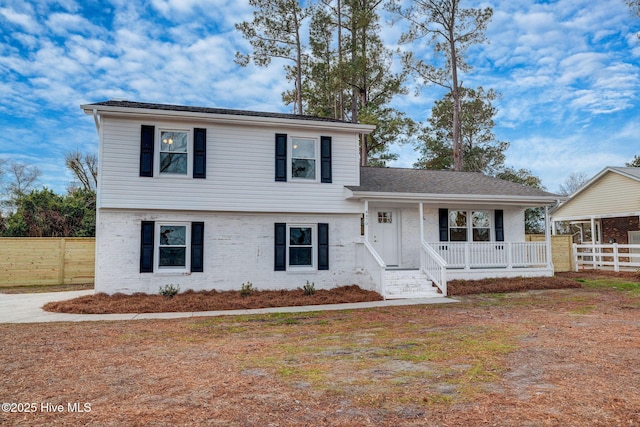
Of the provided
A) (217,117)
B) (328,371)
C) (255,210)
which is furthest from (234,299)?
(328,371)

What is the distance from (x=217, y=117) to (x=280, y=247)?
13.6 ft

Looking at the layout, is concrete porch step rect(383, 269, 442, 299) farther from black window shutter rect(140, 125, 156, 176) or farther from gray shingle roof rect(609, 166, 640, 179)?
gray shingle roof rect(609, 166, 640, 179)

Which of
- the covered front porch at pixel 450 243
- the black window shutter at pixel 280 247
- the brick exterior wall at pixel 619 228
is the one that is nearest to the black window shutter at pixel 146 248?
the black window shutter at pixel 280 247

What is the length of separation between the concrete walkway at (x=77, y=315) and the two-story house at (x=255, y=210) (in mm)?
1051

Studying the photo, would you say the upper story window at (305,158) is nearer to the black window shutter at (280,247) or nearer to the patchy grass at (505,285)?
the black window shutter at (280,247)

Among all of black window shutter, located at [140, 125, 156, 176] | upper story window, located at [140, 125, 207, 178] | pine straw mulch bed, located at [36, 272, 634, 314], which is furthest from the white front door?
black window shutter, located at [140, 125, 156, 176]

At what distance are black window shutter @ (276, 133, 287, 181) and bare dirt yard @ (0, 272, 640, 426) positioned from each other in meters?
4.92

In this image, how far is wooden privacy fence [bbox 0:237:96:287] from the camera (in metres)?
13.7

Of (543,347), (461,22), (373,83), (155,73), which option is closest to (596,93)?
(461,22)

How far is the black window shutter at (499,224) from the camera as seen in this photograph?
14477 millimetres

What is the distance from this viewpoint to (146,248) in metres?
10.9

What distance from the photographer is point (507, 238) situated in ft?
48.1

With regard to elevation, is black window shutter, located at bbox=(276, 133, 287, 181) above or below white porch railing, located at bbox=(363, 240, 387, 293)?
above

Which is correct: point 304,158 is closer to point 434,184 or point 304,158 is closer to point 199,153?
point 199,153
